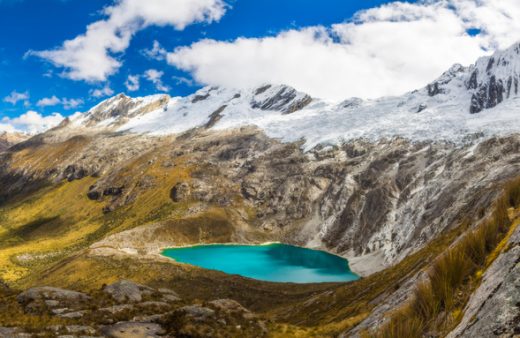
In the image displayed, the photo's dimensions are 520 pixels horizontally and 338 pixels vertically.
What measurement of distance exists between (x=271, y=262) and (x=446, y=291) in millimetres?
126883

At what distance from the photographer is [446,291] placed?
7.40 meters

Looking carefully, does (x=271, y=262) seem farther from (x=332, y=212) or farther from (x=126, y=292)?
(x=126, y=292)

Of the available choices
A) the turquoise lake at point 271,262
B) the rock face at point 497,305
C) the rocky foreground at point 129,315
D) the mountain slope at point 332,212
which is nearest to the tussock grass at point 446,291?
the rock face at point 497,305

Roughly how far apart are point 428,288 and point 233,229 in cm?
16759

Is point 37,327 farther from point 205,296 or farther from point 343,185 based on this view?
point 343,185

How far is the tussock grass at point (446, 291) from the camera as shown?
6.81 meters

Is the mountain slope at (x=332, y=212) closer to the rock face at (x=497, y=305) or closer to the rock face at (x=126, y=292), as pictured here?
the rock face at (x=126, y=292)

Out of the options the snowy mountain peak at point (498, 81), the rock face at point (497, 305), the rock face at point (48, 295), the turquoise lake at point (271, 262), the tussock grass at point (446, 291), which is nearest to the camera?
the rock face at point (497, 305)

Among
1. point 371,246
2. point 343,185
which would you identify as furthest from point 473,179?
point 343,185

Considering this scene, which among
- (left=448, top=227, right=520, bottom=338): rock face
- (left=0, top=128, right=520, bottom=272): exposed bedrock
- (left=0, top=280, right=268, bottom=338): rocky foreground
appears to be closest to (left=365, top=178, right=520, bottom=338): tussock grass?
(left=448, top=227, right=520, bottom=338): rock face

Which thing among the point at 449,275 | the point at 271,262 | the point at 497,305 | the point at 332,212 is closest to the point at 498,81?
the point at 332,212

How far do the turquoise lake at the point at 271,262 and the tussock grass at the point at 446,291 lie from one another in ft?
322

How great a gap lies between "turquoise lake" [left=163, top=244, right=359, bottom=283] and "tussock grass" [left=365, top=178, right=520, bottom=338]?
98.3 meters

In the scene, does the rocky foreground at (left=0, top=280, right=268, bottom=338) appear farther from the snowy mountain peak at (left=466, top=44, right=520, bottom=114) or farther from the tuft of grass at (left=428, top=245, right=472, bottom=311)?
the snowy mountain peak at (left=466, top=44, right=520, bottom=114)
